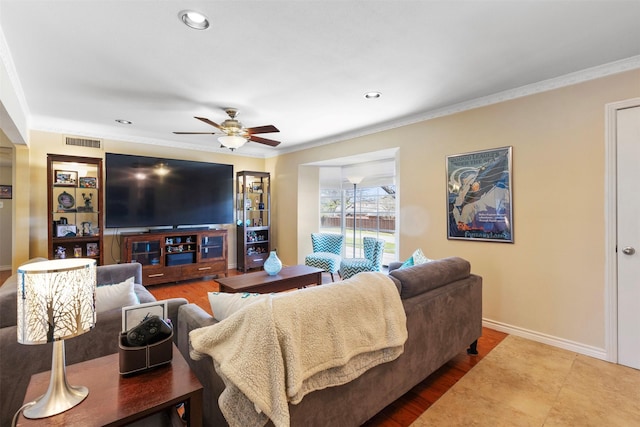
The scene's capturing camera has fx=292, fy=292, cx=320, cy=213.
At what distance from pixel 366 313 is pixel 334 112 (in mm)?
2758

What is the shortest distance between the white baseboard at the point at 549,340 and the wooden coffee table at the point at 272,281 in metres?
2.02

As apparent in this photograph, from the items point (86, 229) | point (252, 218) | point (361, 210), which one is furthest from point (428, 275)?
point (86, 229)

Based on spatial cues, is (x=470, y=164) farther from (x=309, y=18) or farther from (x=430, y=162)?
(x=309, y=18)

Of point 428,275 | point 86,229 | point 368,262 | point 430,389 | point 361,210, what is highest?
point 361,210

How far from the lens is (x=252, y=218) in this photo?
607 centimetres

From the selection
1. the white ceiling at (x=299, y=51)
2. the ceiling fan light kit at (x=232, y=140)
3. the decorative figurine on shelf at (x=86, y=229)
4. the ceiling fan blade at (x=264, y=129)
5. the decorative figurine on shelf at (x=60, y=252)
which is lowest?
the decorative figurine on shelf at (x=60, y=252)

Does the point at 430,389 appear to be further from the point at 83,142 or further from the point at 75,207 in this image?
the point at 83,142

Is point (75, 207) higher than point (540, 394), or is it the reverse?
point (75, 207)

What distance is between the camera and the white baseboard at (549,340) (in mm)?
2504

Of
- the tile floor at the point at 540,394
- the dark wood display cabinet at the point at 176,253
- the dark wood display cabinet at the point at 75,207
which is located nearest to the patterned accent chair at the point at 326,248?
the dark wood display cabinet at the point at 176,253

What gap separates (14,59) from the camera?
235 cm

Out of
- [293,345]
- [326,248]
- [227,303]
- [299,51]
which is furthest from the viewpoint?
[326,248]

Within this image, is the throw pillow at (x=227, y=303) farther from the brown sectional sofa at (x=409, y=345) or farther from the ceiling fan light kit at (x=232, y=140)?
the ceiling fan light kit at (x=232, y=140)

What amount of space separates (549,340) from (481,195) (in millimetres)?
1499
